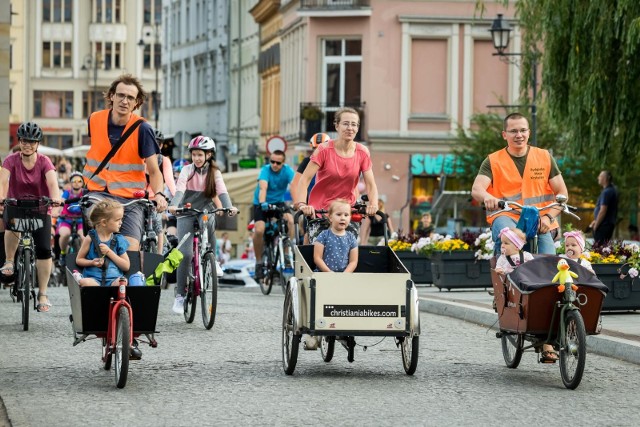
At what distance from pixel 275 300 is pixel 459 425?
11.5 m

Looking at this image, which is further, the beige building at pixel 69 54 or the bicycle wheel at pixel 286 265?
the beige building at pixel 69 54

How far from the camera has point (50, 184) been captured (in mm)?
15398

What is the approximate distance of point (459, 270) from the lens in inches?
870

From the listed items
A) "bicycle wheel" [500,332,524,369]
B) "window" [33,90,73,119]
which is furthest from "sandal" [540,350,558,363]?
"window" [33,90,73,119]

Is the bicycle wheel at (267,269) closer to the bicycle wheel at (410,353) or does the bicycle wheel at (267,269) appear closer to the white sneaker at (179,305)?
the white sneaker at (179,305)

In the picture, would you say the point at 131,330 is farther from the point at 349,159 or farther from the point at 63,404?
the point at 349,159

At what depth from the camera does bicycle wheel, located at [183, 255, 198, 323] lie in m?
15.8

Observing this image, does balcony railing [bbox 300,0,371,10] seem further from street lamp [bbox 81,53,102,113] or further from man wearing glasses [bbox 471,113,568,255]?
street lamp [bbox 81,53,102,113]

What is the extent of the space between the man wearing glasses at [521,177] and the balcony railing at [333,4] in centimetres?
3908

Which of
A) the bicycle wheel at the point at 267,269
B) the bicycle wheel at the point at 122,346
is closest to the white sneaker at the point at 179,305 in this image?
the bicycle wheel at the point at 122,346

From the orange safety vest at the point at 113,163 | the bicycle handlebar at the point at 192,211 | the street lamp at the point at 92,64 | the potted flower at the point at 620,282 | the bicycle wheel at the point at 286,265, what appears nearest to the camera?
the orange safety vest at the point at 113,163

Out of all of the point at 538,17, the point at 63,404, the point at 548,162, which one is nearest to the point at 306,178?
the point at 548,162

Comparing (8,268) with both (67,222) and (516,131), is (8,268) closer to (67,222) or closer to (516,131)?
(516,131)

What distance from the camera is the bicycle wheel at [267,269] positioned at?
72.8 ft
